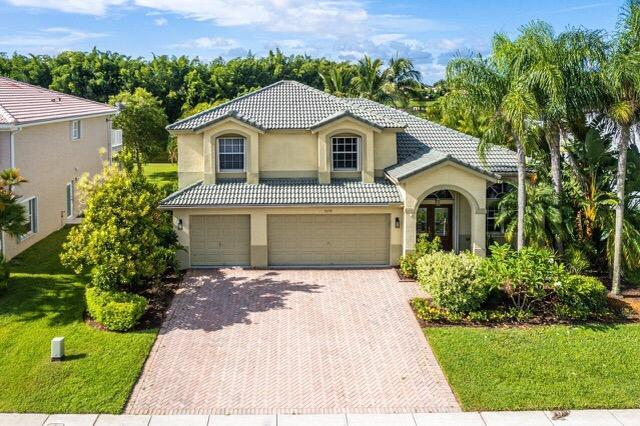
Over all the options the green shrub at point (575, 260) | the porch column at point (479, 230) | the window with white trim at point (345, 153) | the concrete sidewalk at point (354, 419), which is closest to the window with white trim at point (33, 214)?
the window with white trim at point (345, 153)

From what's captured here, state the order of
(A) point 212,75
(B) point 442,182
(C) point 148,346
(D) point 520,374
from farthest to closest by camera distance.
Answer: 1. (A) point 212,75
2. (B) point 442,182
3. (C) point 148,346
4. (D) point 520,374

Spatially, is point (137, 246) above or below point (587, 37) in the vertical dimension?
below

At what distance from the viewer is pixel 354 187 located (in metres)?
24.3

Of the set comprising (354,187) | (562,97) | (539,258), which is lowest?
(539,258)

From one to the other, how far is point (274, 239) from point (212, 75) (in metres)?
43.9

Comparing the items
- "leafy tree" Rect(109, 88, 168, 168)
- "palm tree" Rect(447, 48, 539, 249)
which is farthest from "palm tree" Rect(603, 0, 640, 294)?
"leafy tree" Rect(109, 88, 168, 168)

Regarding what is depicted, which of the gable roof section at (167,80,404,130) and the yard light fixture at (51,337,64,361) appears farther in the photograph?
the gable roof section at (167,80,404,130)

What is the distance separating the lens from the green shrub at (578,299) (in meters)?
18.2

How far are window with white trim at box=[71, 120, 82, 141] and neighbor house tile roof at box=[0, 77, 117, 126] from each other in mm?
686

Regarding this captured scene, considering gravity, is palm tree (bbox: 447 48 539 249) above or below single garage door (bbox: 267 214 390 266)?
above

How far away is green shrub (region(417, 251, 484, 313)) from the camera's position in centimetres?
1809

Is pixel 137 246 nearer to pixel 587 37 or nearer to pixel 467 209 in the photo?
pixel 467 209

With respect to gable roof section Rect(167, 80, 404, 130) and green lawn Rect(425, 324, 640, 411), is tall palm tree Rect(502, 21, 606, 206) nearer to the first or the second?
gable roof section Rect(167, 80, 404, 130)

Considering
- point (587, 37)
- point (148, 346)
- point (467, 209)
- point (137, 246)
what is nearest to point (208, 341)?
point (148, 346)
